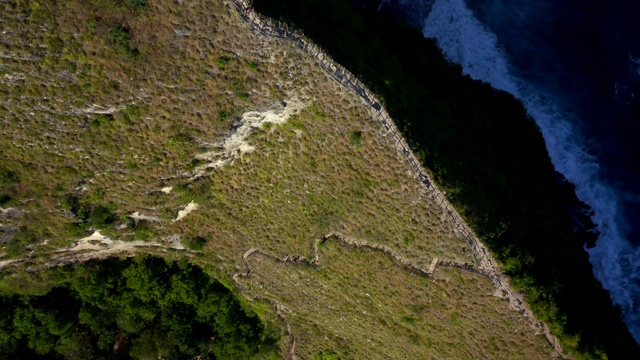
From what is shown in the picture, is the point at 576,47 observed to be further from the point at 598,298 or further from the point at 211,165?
the point at 211,165

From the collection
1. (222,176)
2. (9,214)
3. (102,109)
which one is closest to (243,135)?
(222,176)

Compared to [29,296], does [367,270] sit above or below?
above

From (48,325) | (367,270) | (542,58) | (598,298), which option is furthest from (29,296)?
(542,58)

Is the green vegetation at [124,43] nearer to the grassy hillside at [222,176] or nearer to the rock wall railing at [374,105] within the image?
the grassy hillside at [222,176]

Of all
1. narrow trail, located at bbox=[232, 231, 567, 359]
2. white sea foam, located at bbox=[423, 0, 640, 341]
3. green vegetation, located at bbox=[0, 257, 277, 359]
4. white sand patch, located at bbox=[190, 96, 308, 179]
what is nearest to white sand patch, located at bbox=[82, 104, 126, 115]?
white sand patch, located at bbox=[190, 96, 308, 179]

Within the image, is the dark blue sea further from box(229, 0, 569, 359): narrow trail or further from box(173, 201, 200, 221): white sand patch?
box(173, 201, 200, 221): white sand patch

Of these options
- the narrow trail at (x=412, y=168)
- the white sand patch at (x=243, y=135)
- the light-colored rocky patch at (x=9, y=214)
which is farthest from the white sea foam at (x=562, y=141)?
the light-colored rocky patch at (x=9, y=214)
